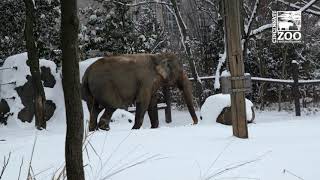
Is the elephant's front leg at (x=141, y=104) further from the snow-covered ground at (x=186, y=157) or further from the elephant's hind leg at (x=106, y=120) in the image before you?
the snow-covered ground at (x=186, y=157)

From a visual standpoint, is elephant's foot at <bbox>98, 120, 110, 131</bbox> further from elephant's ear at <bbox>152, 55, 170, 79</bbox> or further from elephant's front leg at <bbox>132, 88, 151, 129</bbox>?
elephant's ear at <bbox>152, 55, 170, 79</bbox>

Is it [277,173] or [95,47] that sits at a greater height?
[95,47]

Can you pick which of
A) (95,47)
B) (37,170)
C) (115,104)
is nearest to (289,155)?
(37,170)

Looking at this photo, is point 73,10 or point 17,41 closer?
point 73,10

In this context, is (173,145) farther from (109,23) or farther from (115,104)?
(109,23)

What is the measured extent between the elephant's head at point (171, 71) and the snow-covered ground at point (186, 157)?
3.68 metres

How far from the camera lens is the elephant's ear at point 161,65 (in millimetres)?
8062

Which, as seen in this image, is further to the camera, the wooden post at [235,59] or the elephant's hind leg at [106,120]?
the elephant's hind leg at [106,120]

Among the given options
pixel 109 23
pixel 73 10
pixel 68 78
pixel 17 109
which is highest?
pixel 109 23

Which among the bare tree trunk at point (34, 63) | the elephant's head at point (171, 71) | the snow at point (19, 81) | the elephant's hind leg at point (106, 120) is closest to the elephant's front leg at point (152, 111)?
the elephant's head at point (171, 71)

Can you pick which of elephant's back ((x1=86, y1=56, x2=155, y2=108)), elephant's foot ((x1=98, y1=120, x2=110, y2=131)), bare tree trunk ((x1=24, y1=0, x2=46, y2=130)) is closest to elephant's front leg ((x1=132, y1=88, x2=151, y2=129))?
elephant's back ((x1=86, y1=56, x2=155, y2=108))

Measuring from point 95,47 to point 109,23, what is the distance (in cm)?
81

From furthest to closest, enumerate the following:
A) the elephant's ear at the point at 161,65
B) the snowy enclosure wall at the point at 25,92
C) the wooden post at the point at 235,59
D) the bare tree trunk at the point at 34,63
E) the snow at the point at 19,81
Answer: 1. the snow at the point at 19,81
2. the snowy enclosure wall at the point at 25,92
3. the bare tree trunk at the point at 34,63
4. the elephant's ear at the point at 161,65
5. the wooden post at the point at 235,59

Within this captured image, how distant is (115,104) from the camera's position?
782cm
